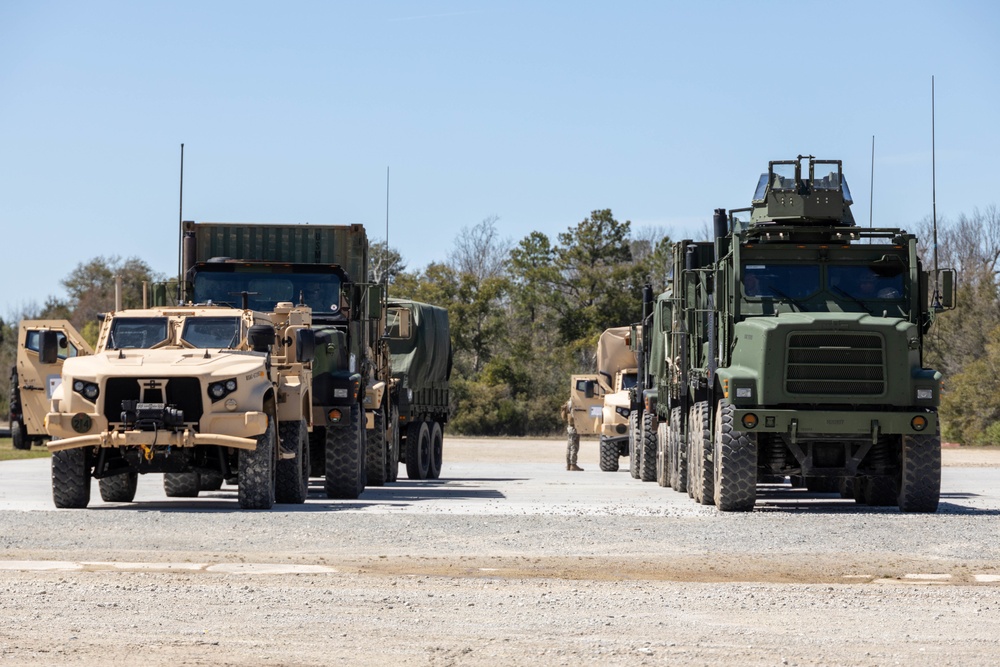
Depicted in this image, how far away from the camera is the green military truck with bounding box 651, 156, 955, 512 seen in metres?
20.0

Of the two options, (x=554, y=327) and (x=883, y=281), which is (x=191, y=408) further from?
(x=554, y=327)

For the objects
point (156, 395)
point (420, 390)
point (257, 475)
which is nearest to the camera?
point (156, 395)

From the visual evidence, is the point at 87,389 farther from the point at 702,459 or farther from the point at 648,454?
the point at 648,454

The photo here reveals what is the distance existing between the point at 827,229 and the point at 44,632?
14.1 meters

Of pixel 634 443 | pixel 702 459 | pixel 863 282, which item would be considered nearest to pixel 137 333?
pixel 702 459

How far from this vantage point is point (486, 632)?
32.9 feet

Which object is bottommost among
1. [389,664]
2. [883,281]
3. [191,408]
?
[389,664]

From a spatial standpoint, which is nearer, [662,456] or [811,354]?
[811,354]

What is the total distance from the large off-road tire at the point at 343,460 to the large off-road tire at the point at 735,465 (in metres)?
5.11

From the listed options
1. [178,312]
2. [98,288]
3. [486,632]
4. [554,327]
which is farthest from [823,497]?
[98,288]

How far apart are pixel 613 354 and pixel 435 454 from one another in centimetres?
716

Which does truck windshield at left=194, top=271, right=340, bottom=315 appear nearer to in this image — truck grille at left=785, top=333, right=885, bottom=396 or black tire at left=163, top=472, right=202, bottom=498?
black tire at left=163, top=472, right=202, bottom=498

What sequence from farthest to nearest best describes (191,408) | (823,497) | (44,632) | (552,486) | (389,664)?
(552,486), (823,497), (191,408), (44,632), (389,664)

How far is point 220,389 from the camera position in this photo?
63.0 ft
